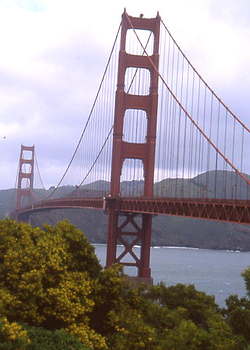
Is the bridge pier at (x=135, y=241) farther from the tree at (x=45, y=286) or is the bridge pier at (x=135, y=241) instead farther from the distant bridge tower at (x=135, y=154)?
the tree at (x=45, y=286)

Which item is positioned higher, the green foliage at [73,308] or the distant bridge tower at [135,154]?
the distant bridge tower at [135,154]

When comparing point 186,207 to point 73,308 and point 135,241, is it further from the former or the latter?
point 73,308

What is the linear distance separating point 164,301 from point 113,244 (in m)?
24.9

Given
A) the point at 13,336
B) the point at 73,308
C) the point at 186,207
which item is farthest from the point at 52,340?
the point at 186,207

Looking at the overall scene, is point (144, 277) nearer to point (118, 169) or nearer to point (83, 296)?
point (118, 169)

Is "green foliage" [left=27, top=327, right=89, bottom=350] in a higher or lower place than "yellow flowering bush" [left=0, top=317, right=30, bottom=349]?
lower

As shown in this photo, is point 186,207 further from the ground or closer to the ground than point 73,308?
further from the ground

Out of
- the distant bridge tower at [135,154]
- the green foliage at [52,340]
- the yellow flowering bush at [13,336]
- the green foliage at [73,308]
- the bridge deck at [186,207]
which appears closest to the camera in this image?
the yellow flowering bush at [13,336]

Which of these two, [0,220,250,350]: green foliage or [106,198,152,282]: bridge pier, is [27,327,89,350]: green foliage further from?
[106,198,152,282]: bridge pier

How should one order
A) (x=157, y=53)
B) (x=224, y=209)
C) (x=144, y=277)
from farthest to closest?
(x=157, y=53) → (x=144, y=277) → (x=224, y=209)

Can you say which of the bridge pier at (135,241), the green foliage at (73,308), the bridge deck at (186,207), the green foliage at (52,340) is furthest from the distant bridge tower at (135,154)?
the green foliage at (52,340)

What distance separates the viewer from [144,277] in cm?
4303

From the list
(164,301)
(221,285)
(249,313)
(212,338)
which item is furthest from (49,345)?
(221,285)

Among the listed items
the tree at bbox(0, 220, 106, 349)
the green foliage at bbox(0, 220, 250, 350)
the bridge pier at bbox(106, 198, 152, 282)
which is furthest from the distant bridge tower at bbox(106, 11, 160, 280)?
the tree at bbox(0, 220, 106, 349)
